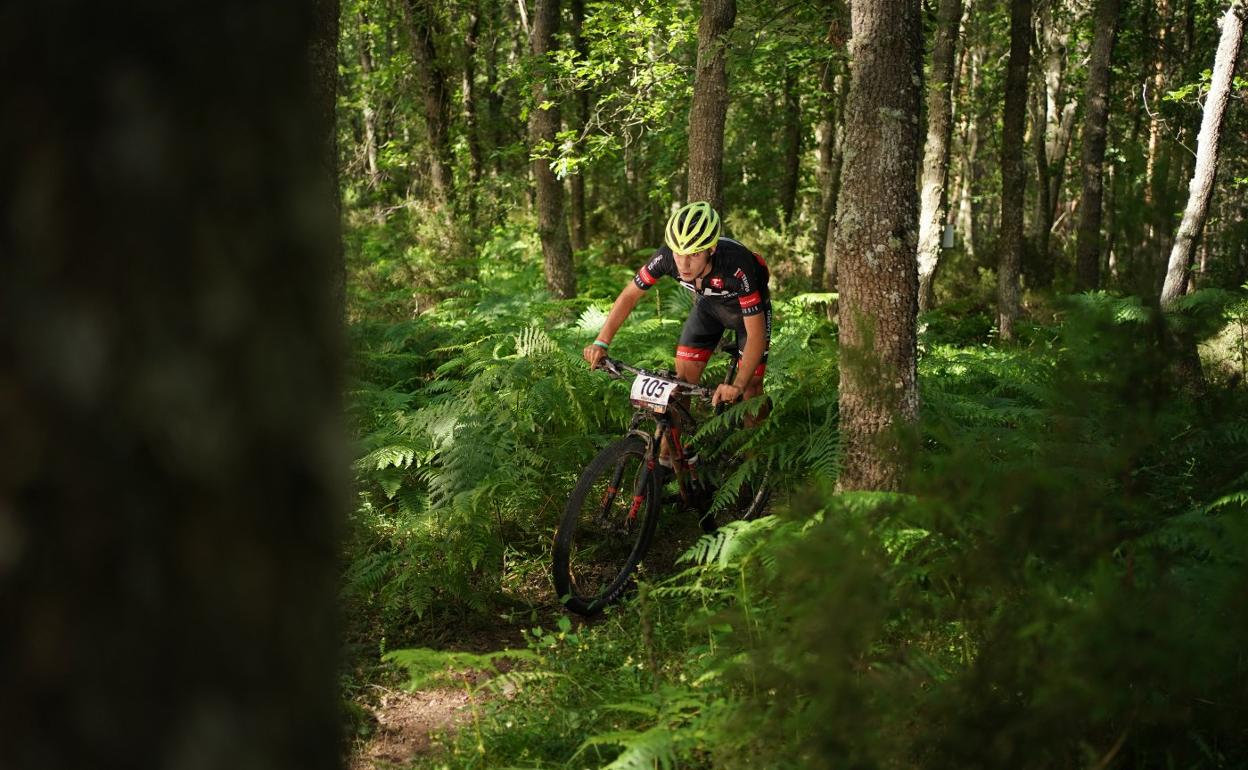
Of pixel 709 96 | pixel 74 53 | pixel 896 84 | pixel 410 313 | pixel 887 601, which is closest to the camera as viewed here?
pixel 74 53

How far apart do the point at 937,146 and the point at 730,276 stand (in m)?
8.64

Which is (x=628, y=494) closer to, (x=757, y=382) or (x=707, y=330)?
(x=757, y=382)

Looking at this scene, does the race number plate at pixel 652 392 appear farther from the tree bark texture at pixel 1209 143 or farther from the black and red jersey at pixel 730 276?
the tree bark texture at pixel 1209 143

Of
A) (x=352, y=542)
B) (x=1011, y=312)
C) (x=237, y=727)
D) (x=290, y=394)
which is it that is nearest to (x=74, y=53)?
(x=290, y=394)

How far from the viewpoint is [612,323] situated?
6367 mm

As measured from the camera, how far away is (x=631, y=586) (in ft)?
20.0

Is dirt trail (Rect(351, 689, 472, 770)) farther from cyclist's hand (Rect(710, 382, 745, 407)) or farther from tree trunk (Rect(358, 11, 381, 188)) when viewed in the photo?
tree trunk (Rect(358, 11, 381, 188))

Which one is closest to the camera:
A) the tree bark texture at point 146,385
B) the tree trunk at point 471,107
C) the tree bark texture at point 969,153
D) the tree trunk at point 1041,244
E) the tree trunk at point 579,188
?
the tree bark texture at point 146,385

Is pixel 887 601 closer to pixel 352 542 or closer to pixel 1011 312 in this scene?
pixel 352 542

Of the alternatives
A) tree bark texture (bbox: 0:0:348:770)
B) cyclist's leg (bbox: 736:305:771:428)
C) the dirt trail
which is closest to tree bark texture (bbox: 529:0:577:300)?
cyclist's leg (bbox: 736:305:771:428)

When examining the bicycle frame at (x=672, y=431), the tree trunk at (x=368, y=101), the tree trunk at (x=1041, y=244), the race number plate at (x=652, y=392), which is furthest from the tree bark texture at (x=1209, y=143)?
the tree trunk at (x=368, y=101)

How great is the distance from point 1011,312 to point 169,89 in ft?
49.4

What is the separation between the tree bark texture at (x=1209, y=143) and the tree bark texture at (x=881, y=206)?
5.88m

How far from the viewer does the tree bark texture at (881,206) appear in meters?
5.42
